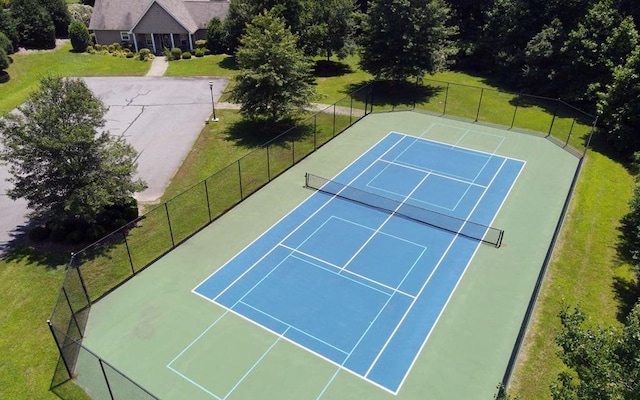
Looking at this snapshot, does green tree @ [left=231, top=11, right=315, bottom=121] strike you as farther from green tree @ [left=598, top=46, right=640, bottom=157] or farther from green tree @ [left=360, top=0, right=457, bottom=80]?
green tree @ [left=598, top=46, right=640, bottom=157]

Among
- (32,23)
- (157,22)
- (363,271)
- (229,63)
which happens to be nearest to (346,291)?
(363,271)

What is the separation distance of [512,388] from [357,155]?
16.3 m

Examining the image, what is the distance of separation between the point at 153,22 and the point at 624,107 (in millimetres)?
41430

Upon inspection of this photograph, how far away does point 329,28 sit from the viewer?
41.1 meters

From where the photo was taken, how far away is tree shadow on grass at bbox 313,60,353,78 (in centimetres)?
4291

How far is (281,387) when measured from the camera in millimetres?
13703

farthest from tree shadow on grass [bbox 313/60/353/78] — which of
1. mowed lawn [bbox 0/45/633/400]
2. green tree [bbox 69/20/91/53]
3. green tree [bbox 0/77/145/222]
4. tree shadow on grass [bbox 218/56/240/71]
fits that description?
green tree [bbox 0/77/145/222]

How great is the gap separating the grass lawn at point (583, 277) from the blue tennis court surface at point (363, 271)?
3.06 metres

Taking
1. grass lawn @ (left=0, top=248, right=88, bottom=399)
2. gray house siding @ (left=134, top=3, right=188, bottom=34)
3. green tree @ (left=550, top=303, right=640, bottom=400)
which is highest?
gray house siding @ (left=134, top=3, right=188, bottom=34)

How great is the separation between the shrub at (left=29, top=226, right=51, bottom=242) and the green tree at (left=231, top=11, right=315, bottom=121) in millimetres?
13135

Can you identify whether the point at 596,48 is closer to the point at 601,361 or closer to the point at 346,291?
the point at 346,291

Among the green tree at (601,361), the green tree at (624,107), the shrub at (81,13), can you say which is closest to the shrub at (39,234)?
the green tree at (601,361)

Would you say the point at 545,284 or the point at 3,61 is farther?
the point at 3,61

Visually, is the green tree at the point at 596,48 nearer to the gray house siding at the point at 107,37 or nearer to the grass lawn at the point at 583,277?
the grass lawn at the point at 583,277
